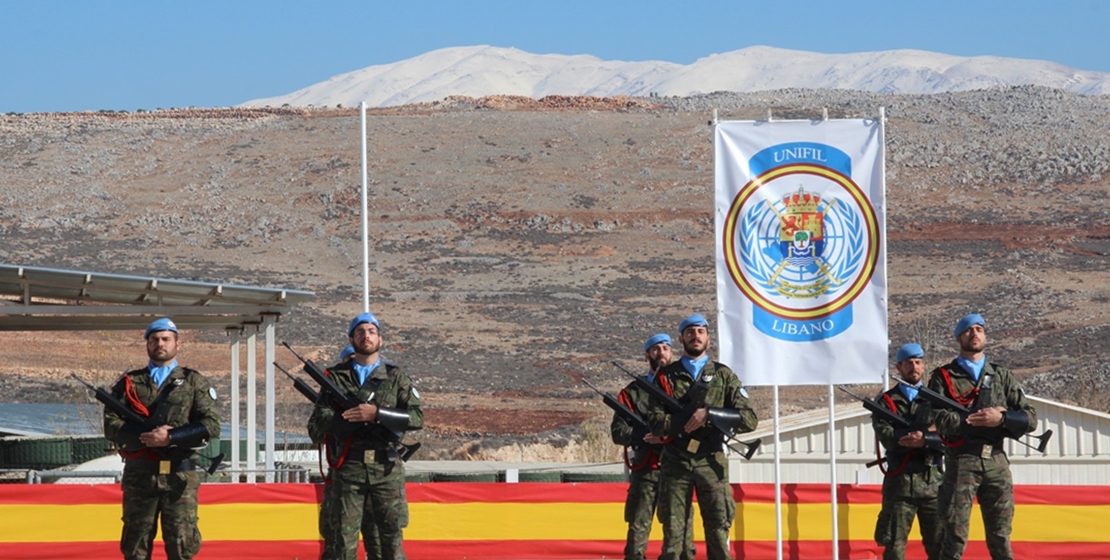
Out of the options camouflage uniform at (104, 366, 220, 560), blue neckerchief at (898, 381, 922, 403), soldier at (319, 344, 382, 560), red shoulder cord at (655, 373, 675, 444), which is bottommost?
soldier at (319, 344, 382, 560)

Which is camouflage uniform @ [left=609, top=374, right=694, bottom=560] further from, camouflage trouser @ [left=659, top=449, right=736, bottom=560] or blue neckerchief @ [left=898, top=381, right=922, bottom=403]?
blue neckerchief @ [left=898, top=381, right=922, bottom=403]

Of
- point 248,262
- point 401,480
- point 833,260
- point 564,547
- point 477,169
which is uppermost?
point 477,169

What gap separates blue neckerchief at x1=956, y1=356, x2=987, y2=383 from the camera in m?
11.5

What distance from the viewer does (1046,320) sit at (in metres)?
51.6

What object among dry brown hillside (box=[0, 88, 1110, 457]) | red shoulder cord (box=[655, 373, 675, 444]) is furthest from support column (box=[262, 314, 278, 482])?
dry brown hillside (box=[0, 88, 1110, 457])

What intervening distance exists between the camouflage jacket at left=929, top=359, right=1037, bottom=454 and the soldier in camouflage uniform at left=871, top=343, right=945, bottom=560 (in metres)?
0.48

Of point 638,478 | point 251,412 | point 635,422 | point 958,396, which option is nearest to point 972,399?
point 958,396

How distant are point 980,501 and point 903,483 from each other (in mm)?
832

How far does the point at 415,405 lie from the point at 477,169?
59772 millimetres

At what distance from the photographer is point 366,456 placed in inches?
424

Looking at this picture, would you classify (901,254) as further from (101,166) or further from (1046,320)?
(101,166)

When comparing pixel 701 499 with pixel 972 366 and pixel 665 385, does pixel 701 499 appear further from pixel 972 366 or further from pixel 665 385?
pixel 972 366

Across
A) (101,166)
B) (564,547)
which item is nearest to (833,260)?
(564,547)

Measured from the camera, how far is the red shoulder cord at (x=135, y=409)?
35.3 ft
